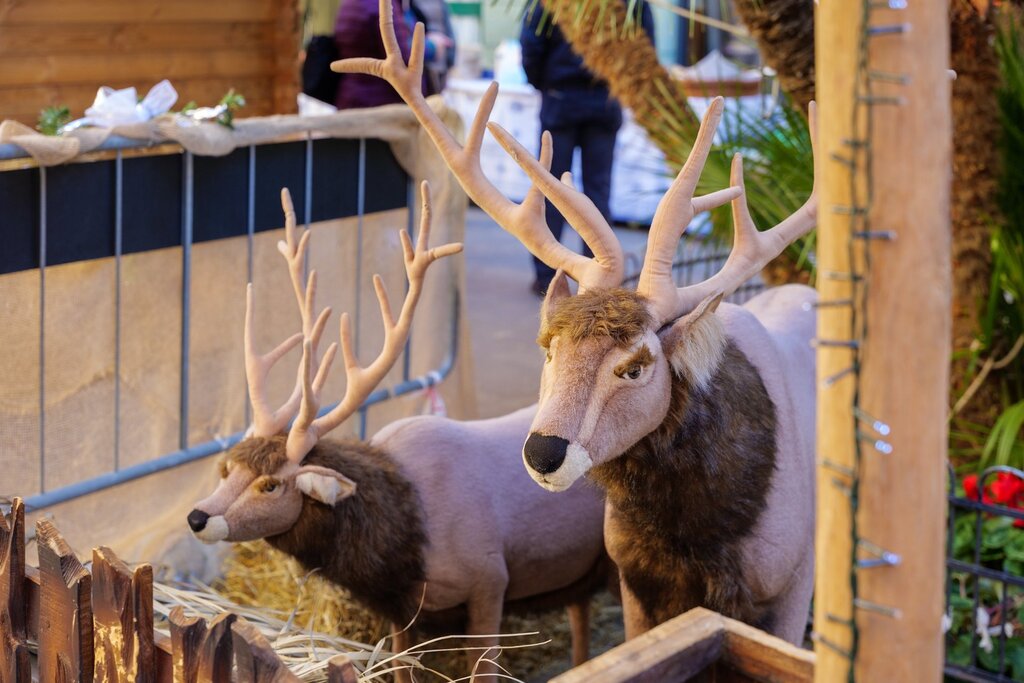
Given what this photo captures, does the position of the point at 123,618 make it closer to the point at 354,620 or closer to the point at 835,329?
the point at 835,329

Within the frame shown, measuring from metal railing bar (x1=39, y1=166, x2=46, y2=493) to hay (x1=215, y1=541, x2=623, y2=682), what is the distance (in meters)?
0.78

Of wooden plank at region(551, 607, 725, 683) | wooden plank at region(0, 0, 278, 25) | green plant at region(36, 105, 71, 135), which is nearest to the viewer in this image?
wooden plank at region(551, 607, 725, 683)

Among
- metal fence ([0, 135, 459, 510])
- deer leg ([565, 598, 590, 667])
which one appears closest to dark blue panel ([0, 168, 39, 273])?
metal fence ([0, 135, 459, 510])

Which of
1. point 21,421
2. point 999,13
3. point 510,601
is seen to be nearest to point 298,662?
point 510,601

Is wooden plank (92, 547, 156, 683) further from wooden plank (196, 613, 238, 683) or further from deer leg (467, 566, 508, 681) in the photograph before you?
deer leg (467, 566, 508, 681)

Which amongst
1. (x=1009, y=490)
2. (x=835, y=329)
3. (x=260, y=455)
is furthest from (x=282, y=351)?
(x=835, y=329)

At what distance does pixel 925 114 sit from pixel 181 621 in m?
1.40

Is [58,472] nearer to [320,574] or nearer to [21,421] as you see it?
[21,421]

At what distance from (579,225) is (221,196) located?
2113 mm

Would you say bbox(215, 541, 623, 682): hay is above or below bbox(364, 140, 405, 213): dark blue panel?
below

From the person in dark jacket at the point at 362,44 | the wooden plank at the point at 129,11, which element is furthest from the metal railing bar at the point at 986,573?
the wooden plank at the point at 129,11

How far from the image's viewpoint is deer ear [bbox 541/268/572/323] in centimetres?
282

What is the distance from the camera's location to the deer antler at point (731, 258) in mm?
2752

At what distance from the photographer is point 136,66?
731 cm
